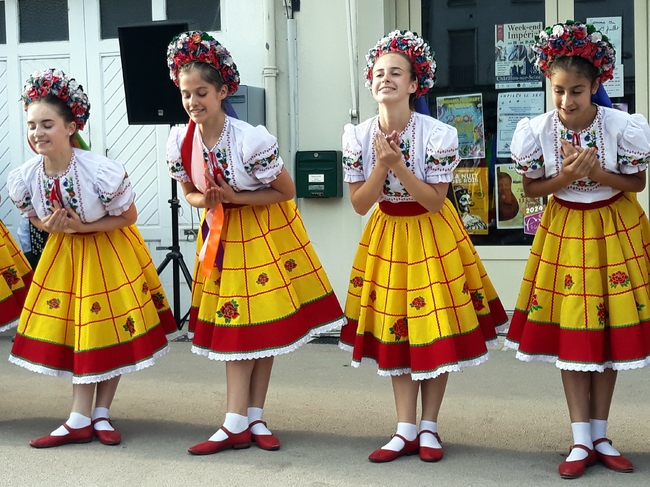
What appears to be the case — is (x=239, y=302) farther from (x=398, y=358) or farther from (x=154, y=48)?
(x=154, y=48)

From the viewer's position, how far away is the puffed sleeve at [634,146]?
11.3ft

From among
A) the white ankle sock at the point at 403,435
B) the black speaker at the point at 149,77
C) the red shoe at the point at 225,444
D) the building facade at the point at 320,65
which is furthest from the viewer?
the building facade at the point at 320,65

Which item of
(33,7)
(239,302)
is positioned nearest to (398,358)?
(239,302)

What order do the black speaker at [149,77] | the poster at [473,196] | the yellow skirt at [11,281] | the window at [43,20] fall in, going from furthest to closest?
the window at [43,20] < the poster at [473,196] < the black speaker at [149,77] < the yellow skirt at [11,281]

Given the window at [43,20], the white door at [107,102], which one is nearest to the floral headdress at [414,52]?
the white door at [107,102]

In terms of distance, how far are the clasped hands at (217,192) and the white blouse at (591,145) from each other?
1154 mm

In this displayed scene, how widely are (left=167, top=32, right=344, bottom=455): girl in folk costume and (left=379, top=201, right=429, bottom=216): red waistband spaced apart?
0.45 m

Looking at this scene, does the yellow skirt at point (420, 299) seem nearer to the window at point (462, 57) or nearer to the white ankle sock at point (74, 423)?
the white ankle sock at point (74, 423)

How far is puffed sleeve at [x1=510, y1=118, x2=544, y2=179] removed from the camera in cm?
357

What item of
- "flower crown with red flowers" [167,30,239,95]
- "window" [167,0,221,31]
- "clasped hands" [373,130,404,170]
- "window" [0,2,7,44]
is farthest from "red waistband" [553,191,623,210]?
"window" [0,2,7,44]

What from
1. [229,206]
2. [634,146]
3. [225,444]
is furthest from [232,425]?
[634,146]

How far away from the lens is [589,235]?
11.5 feet

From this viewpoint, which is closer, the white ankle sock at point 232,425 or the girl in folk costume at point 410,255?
the girl in folk costume at point 410,255

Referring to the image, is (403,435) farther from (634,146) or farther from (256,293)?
(634,146)
